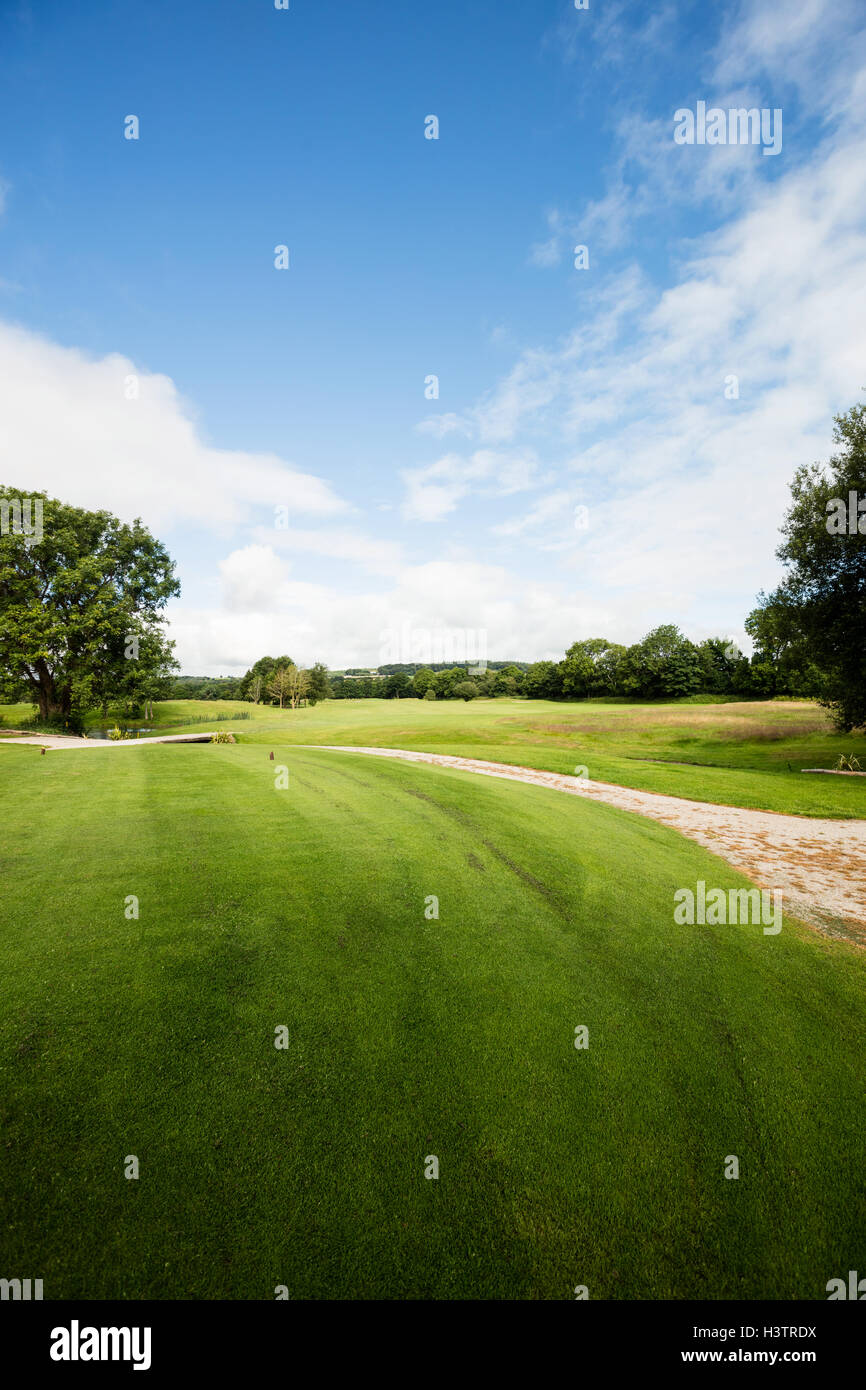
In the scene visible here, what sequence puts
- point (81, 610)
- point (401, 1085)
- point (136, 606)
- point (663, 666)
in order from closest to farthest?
point (401, 1085) < point (81, 610) < point (136, 606) < point (663, 666)

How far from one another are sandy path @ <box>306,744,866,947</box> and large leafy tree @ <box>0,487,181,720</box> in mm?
38145

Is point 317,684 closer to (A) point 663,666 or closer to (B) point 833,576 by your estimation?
(A) point 663,666

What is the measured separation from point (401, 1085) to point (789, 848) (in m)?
12.8

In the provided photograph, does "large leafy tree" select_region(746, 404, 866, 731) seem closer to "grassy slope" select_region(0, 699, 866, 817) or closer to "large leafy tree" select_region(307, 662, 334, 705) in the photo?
"grassy slope" select_region(0, 699, 866, 817)

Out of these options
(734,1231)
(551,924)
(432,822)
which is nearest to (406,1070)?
(734,1231)

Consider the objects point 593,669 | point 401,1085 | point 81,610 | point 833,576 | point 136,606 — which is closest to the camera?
point 401,1085

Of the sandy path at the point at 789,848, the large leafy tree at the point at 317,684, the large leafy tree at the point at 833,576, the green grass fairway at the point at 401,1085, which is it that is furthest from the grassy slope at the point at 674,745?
the large leafy tree at the point at 317,684

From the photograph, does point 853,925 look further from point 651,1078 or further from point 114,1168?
point 114,1168

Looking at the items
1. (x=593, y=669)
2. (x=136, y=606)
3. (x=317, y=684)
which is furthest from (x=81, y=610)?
(x=593, y=669)

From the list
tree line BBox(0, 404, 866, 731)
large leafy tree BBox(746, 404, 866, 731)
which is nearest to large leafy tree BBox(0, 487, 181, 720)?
tree line BBox(0, 404, 866, 731)

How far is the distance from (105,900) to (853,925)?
1146 centimetres

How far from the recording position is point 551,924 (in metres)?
6.90

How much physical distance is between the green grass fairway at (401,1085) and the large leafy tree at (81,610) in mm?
37409

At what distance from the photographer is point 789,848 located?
12609 mm
